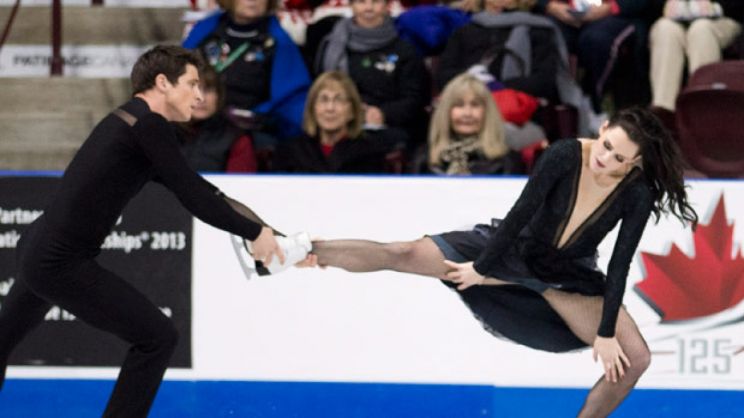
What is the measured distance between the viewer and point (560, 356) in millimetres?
5730

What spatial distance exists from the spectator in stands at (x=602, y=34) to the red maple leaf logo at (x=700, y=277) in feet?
5.80

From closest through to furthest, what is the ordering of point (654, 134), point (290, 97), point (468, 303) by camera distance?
point (654, 134)
point (468, 303)
point (290, 97)

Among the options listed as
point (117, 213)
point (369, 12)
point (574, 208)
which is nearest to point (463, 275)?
point (574, 208)

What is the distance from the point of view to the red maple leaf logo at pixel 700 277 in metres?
5.76

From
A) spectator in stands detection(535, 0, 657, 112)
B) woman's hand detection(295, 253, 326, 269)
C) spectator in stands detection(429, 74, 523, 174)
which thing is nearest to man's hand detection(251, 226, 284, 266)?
woman's hand detection(295, 253, 326, 269)

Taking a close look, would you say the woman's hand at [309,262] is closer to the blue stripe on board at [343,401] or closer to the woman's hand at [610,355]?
the blue stripe on board at [343,401]

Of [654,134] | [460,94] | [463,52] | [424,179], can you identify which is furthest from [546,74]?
[654,134]

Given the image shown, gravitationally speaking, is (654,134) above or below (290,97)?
above

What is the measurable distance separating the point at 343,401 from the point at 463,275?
74 centimetres

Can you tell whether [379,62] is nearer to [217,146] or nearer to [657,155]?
[217,146]

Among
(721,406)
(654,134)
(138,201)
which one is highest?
(654,134)

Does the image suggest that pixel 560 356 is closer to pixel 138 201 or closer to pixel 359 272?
pixel 359 272

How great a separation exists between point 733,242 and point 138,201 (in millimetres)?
2419

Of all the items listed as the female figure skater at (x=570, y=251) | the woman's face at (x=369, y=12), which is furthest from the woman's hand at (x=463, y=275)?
the woman's face at (x=369, y=12)
